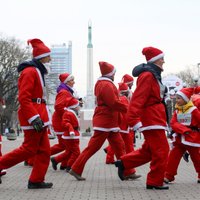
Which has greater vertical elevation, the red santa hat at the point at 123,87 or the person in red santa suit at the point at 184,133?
the red santa hat at the point at 123,87

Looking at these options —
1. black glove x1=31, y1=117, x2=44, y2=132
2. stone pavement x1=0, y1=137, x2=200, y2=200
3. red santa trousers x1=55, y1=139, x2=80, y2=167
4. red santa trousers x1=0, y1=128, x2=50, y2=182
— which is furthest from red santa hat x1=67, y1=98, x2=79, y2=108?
black glove x1=31, y1=117, x2=44, y2=132

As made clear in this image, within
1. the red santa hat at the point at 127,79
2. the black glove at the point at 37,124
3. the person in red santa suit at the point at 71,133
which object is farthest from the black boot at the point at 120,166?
the red santa hat at the point at 127,79

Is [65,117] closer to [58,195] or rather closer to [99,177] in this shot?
[99,177]

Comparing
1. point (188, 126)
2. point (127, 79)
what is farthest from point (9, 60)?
point (188, 126)

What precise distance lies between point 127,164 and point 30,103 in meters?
1.74

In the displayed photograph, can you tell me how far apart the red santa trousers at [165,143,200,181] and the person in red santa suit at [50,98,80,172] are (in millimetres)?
2467

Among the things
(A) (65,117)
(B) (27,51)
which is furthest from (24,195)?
(B) (27,51)

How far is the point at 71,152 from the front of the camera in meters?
11.6

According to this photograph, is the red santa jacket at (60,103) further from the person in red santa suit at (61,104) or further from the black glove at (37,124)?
the black glove at (37,124)

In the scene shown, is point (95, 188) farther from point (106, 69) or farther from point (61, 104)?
point (61, 104)

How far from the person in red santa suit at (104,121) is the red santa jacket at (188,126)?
968mm

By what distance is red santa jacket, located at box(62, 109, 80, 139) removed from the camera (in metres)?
11.3

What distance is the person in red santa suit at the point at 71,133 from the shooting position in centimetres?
1127

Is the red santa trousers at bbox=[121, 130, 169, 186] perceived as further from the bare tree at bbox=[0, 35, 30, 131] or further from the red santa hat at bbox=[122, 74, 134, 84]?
the bare tree at bbox=[0, 35, 30, 131]
